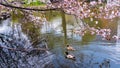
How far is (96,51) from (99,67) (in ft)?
7.49

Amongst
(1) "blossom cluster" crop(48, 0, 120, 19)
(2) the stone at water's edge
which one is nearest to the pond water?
(2) the stone at water's edge

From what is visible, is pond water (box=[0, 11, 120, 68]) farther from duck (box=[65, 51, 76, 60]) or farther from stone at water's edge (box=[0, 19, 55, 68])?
stone at water's edge (box=[0, 19, 55, 68])

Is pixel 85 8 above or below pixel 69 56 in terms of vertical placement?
above

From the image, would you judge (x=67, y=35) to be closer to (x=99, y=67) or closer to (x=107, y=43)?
(x=107, y=43)

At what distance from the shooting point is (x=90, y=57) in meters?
12.0

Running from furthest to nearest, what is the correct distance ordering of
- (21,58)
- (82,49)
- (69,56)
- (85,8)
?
1. (82,49)
2. (69,56)
3. (21,58)
4. (85,8)

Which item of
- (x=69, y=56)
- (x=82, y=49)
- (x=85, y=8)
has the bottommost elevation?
(x=69, y=56)

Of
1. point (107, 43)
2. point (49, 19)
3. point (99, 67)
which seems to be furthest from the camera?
point (49, 19)

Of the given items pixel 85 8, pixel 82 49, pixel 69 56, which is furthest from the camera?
pixel 82 49

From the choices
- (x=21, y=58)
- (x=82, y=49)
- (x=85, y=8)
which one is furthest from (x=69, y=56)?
(x=85, y=8)

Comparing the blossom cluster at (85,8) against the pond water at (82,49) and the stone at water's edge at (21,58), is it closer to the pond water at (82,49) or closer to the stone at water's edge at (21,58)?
the pond water at (82,49)

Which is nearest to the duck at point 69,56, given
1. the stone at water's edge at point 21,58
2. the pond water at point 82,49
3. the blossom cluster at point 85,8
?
the pond water at point 82,49

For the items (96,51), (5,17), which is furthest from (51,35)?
(5,17)

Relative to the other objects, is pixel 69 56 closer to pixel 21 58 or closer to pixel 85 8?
pixel 21 58
